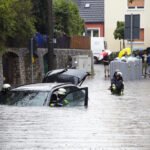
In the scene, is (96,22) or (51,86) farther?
(96,22)

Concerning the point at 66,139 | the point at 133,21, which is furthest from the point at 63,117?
the point at 133,21

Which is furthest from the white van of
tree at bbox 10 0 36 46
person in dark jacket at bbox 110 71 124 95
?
person in dark jacket at bbox 110 71 124 95

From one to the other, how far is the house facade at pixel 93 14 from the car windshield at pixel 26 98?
53728 mm

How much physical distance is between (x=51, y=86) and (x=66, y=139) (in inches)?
313

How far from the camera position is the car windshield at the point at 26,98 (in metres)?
17.3

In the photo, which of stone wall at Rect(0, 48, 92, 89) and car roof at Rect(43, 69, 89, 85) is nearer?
car roof at Rect(43, 69, 89, 85)

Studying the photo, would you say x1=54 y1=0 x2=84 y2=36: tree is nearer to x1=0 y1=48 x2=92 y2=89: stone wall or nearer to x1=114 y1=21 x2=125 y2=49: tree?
x1=0 y1=48 x2=92 y2=89: stone wall

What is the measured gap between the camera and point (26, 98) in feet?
57.7

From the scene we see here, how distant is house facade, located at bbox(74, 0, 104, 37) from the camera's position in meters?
71.4

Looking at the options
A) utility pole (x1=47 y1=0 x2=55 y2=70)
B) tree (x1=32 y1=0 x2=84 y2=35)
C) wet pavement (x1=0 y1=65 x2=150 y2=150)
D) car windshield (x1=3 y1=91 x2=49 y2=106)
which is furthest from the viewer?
tree (x1=32 y1=0 x2=84 y2=35)

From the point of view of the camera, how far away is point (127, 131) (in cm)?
1152

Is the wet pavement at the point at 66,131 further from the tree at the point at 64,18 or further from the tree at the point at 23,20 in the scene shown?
the tree at the point at 64,18

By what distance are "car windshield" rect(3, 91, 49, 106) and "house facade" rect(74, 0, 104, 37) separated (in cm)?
5373

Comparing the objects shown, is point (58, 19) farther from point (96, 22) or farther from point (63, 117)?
point (63, 117)
